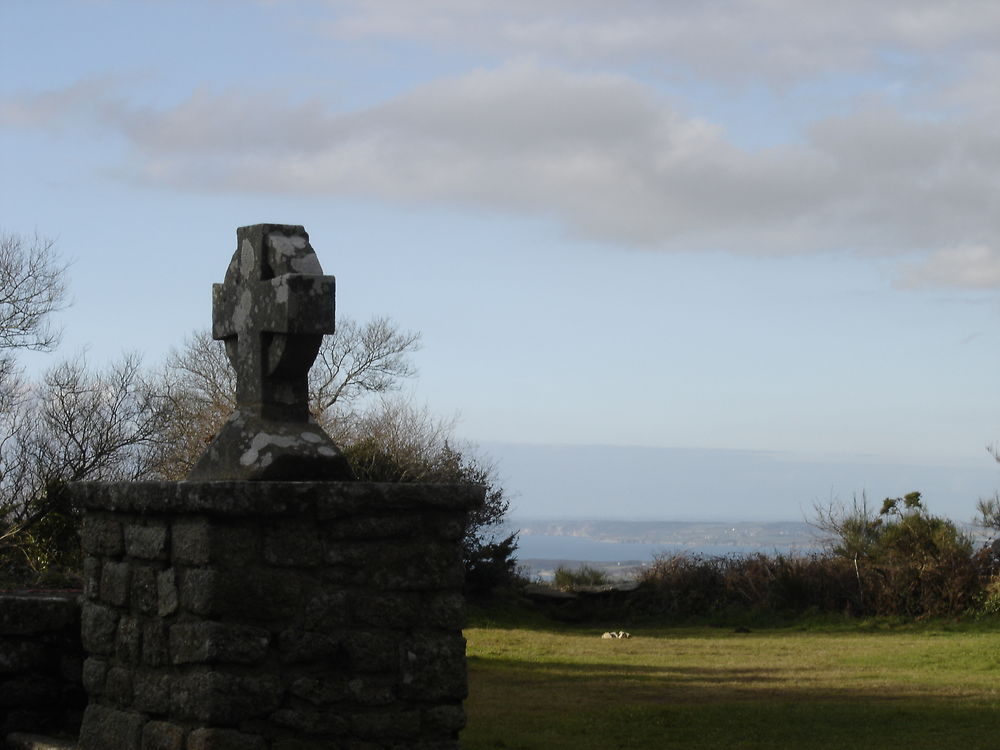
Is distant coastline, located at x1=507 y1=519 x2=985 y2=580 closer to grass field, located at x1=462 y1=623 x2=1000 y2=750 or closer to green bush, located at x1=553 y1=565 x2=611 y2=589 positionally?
green bush, located at x1=553 y1=565 x2=611 y2=589

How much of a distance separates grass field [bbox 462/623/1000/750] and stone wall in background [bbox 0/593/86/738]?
12.3ft

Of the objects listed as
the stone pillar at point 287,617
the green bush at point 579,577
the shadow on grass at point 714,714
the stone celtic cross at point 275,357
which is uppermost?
the stone celtic cross at point 275,357

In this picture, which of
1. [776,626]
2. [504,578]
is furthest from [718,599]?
[504,578]

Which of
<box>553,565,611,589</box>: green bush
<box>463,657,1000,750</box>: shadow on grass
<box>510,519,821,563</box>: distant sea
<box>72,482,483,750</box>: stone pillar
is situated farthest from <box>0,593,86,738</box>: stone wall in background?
<box>553,565,611,589</box>: green bush

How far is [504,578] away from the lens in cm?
2297

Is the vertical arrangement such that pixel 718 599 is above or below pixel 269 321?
below

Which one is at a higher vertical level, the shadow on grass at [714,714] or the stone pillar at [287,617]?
the stone pillar at [287,617]

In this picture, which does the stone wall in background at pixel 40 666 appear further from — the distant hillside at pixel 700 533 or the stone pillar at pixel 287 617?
the distant hillside at pixel 700 533

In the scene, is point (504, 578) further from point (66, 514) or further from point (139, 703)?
point (139, 703)

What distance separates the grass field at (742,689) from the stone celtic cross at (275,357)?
4.64m

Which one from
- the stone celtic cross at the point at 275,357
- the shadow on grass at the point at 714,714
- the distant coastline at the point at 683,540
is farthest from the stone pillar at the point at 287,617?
the distant coastline at the point at 683,540

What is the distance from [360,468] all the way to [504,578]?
3577 millimetres

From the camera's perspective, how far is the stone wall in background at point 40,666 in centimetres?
576

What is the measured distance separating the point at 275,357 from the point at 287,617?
1.06 meters
